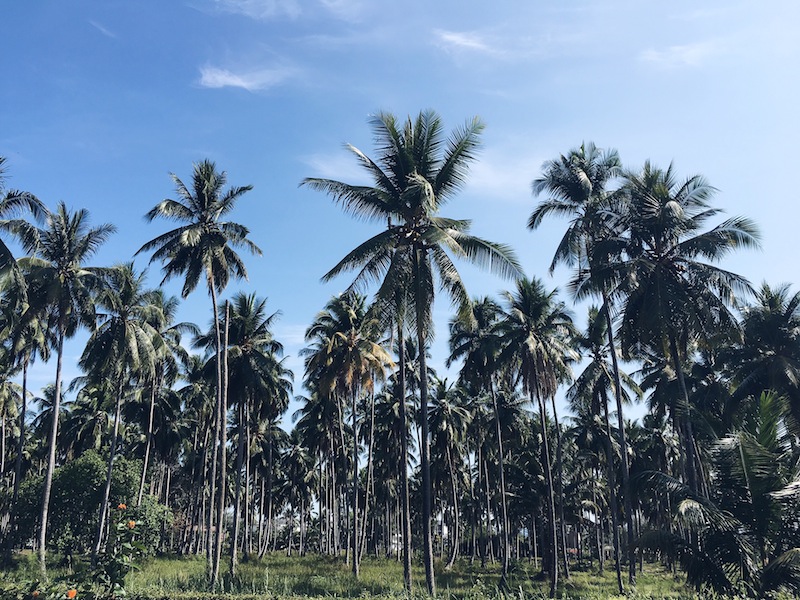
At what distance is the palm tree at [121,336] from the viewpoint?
97.5ft

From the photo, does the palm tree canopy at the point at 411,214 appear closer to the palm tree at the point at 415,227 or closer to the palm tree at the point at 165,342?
the palm tree at the point at 415,227

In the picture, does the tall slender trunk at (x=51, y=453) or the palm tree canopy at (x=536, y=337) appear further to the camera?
the palm tree canopy at (x=536, y=337)

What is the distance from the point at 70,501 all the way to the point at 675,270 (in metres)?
34.7

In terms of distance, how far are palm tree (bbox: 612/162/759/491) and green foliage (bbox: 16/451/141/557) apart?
31.3 meters

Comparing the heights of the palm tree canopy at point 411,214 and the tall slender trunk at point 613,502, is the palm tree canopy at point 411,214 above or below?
above

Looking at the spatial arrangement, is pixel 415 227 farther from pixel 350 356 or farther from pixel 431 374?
pixel 431 374

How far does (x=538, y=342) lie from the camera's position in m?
31.2

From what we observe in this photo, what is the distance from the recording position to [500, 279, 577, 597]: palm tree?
3098 cm

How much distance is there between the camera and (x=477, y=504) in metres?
61.9

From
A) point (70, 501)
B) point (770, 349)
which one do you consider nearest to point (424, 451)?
point (770, 349)

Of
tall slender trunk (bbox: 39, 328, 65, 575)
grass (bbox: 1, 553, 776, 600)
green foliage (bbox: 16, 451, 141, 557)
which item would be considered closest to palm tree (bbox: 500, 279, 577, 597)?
grass (bbox: 1, 553, 776, 600)

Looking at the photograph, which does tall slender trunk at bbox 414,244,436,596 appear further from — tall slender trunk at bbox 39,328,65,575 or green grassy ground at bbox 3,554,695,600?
tall slender trunk at bbox 39,328,65,575

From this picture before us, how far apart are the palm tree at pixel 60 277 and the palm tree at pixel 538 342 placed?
21037 mm

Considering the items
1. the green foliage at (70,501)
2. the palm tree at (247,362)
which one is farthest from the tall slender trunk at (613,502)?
the green foliage at (70,501)
